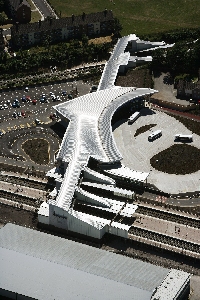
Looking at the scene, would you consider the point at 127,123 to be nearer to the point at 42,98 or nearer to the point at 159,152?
the point at 159,152

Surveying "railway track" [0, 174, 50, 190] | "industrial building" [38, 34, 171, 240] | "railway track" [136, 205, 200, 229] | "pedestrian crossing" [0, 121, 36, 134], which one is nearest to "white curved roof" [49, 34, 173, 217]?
"industrial building" [38, 34, 171, 240]

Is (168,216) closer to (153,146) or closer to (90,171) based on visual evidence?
(90,171)

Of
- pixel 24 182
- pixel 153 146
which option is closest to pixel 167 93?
pixel 153 146

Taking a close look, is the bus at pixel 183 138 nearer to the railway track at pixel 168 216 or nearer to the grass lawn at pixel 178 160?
the grass lawn at pixel 178 160

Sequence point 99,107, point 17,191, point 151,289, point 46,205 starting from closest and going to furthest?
point 151,289, point 46,205, point 17,191, point 99,107

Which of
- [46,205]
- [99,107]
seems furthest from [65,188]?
[99,107]

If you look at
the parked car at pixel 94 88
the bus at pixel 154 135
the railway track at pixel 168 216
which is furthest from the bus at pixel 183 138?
the parked car at pixel 94 88
